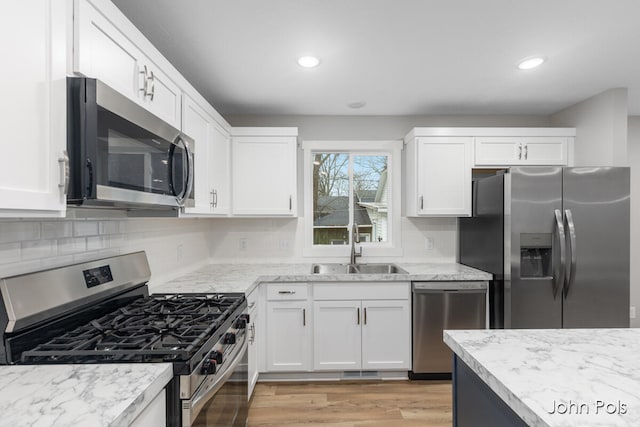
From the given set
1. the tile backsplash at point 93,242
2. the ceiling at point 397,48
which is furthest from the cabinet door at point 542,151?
the tile backsplash at point 93,242

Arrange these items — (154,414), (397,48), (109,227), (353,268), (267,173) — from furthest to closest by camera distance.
→ (353,268), (267,173), (397,48), (109,227), (154,414)

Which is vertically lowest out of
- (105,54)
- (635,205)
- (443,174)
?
(635,205)

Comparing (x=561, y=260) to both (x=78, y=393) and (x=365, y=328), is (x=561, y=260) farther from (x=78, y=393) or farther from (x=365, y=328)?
(x=78, y=393)

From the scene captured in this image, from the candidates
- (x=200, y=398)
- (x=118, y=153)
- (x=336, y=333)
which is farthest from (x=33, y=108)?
(x=336, y=333)

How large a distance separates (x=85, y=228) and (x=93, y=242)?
9 cm

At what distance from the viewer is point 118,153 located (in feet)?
3.78

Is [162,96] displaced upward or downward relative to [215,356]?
upward

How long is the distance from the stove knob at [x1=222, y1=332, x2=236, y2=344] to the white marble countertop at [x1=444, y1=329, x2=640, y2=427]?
0.98 m

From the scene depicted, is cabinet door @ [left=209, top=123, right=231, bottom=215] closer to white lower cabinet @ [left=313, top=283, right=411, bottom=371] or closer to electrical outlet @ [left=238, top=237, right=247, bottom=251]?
electrical outlet @ [left=238, top=237, right=247, bottom=251]

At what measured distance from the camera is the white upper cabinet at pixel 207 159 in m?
2.05

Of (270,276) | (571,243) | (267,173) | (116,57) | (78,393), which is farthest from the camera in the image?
(267,173)

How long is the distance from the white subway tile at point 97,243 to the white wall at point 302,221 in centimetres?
161

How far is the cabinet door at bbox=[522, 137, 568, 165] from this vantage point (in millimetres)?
3002

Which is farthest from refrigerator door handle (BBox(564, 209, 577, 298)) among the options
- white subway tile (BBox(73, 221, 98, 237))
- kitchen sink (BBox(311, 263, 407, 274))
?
white subway tile (BBox(73, 221, 98, 237))
